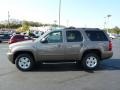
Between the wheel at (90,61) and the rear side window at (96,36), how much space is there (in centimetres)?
71

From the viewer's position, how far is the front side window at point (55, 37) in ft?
35.3

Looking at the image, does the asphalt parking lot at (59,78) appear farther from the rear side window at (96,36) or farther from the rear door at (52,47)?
the rear side window at (96,36)

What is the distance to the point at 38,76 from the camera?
31.2ft

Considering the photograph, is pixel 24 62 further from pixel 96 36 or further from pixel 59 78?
pixel 96 36

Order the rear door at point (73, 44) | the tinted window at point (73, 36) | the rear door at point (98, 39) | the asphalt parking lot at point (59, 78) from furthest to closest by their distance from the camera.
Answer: the rear door at point (98, 39) → the tinted window at point (73, 36) → the rear door at point (73, 44) → the asphalt parking lot at point (59, 78)

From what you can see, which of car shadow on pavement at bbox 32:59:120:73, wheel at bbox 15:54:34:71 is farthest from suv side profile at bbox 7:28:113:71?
car shadow on pavement at bbox 32:59:120:73

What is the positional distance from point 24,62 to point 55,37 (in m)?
1.67

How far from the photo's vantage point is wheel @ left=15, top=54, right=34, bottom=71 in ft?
35.3

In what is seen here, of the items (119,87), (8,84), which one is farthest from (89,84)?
(8,84)

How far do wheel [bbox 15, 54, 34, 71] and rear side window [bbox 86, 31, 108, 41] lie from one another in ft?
8.93

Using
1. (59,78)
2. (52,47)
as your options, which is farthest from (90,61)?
(59,78)

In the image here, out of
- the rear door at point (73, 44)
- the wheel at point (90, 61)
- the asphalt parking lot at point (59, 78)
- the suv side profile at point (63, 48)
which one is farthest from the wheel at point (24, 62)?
the wheel at point (90, 61)

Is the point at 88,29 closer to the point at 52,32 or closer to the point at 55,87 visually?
the point at 52,32

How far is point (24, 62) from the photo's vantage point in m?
10.8
